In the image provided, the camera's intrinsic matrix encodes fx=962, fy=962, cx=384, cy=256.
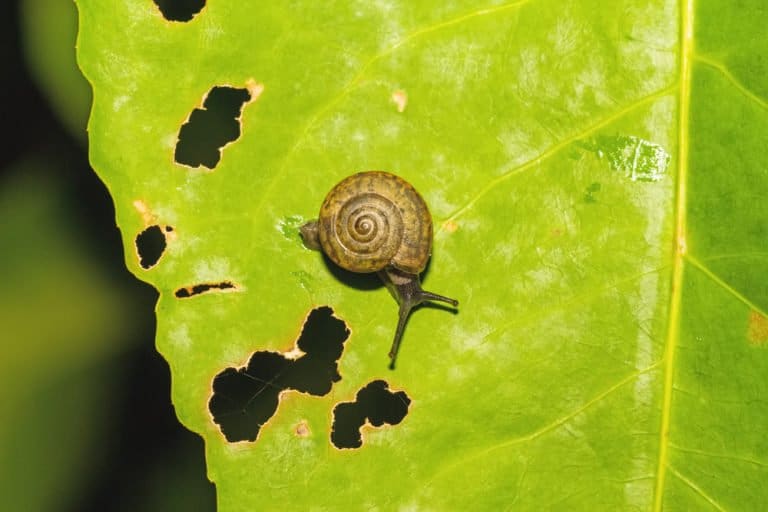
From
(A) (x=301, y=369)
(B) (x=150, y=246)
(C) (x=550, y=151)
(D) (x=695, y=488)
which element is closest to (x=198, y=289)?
(B) (x=150, y=246)

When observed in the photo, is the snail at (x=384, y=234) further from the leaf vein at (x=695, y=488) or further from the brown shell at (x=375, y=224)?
the leaf vein at (x=695, y=488)

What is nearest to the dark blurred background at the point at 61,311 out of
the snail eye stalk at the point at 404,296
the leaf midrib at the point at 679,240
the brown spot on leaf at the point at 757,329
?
the snail eye stalk at the point at 404,296

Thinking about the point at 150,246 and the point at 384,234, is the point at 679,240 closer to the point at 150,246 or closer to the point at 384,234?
the point at 384,234

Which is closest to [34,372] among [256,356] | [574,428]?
[256,356]

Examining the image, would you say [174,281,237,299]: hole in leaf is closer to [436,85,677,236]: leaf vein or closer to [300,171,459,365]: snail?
[300,171,459,365]: snail

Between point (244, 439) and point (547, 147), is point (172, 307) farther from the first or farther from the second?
point (547, 147)
